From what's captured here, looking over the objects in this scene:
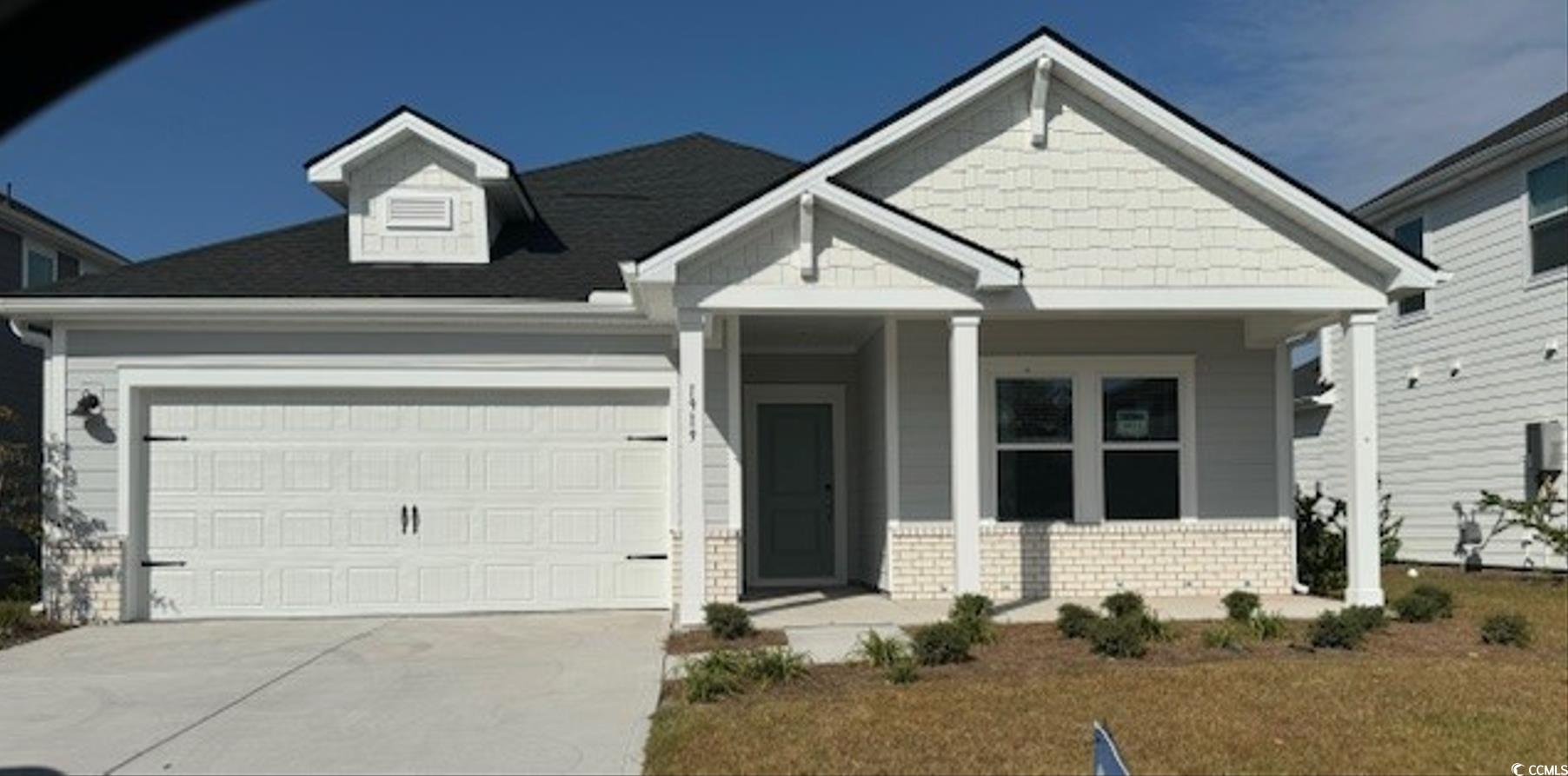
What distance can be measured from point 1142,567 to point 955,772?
290 inches

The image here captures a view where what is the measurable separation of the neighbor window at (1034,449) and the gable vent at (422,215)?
6070mm

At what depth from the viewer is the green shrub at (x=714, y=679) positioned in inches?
310

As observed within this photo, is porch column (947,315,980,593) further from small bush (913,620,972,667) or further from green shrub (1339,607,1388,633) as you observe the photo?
green shrub (1339,607,1388,633)

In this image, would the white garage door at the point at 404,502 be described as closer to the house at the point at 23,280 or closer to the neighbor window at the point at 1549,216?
the house at the point at 23,280

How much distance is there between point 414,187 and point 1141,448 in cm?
806

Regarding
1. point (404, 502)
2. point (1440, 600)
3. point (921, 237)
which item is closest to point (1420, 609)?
point (1440, 600)

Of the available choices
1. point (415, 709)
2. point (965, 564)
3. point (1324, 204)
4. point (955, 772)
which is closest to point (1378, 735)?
point (955, 772)

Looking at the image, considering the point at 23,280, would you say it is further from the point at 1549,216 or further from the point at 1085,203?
the point at 1549,216

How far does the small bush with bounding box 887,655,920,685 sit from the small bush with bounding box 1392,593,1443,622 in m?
4.83

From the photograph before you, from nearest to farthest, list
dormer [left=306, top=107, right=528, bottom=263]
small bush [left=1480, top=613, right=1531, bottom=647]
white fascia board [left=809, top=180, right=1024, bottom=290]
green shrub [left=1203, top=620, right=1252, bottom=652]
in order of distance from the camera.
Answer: green shrub [left=1203, top=620, right=1252, bottom=652], small bush [left=1480, top=613, right=1531, bottom=647], white fascia board [left=809, top=180, right=1024, bottom=290], dormer [left=306, top=107, right=528, bottom=263]

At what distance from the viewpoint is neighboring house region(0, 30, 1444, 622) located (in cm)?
1194

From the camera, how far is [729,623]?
1015 cm

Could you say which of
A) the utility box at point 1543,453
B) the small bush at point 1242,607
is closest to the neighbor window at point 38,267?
the small bush at point 1242,607

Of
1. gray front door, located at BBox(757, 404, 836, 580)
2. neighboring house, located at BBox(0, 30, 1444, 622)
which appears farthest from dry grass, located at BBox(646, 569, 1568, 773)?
gray front door, located at BBox(757, 404, 836, 580)
